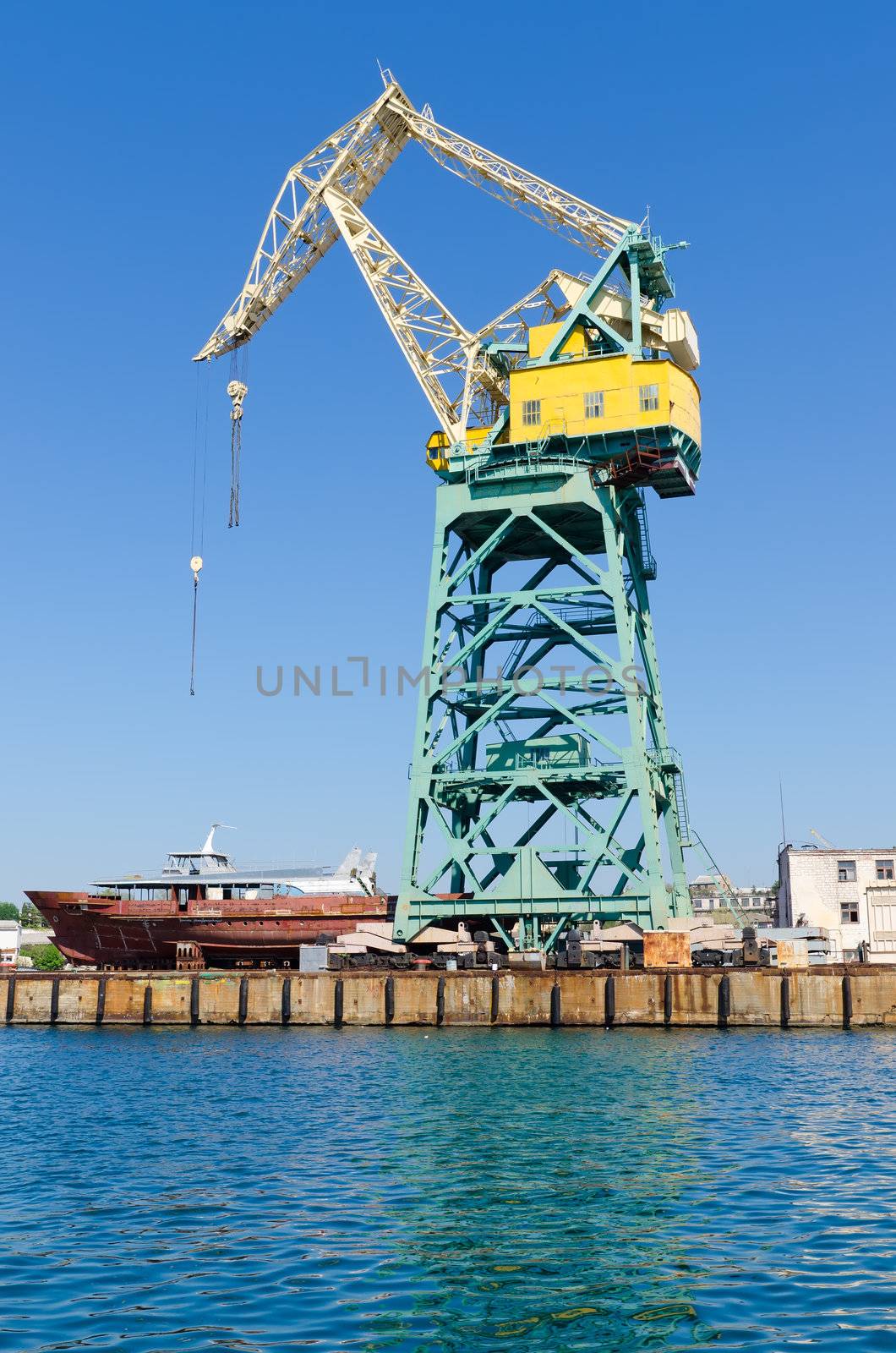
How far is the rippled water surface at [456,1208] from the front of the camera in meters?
12.2

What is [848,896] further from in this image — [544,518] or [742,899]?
[742,899]

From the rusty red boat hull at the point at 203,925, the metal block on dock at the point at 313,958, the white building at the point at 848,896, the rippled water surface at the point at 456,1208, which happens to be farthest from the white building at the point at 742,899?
the rippled water surface at the point at 456,1208

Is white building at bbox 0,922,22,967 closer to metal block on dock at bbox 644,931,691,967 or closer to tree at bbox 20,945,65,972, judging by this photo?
tree at bbox 20,945,65,972

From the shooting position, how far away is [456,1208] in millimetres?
16422

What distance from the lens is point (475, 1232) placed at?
15219mm

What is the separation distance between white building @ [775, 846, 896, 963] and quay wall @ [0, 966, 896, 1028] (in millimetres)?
18523

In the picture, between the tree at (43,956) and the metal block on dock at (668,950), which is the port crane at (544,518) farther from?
the tree at (43,956)

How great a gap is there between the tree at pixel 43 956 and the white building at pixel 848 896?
64.3 meters

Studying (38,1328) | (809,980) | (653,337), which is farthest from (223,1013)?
(38,1328)

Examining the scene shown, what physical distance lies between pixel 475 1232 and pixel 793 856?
155 ft

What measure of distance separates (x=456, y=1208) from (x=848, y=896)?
4665 cm

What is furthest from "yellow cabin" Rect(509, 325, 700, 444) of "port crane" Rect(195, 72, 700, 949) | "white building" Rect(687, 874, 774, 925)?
"white building" Rect(687, 874, 774, 925)

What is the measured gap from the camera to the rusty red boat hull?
60.2m

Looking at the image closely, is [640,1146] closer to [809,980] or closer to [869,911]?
[809,980]
